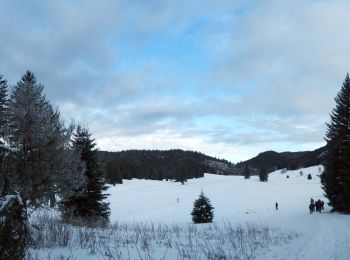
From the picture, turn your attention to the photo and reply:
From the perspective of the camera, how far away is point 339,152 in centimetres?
3594

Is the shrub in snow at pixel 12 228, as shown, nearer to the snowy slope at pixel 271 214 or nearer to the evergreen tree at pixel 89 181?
the snowy slope at pixel 271 214

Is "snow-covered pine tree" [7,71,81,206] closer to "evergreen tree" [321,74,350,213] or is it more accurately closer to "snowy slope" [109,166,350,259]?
"snowy slope" [109,166,350,259]

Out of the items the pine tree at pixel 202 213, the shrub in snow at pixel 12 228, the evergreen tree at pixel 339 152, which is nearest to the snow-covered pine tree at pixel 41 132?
the shrub in snow at pixel 12 228

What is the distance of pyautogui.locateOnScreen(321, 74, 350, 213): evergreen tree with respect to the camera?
114 feet

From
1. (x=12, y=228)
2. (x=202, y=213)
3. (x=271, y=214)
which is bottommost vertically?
(x=271, y=214)

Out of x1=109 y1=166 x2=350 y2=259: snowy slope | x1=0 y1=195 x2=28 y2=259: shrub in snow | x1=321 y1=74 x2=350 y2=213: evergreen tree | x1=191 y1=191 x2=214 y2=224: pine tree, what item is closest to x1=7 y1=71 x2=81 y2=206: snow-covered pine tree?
x1=109 y1=166 x2=350 y2=259: snowy slope

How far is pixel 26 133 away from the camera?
19.6 meters

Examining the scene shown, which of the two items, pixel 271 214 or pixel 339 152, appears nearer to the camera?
pixel 339 152

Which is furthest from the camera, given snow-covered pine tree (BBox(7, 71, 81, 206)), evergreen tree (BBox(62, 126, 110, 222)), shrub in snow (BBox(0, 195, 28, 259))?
evergreen tree (BBox(62, 126, 110, 222))

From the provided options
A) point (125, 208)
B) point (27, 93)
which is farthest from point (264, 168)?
point (27, 93)

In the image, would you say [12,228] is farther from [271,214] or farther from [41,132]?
[271,214]

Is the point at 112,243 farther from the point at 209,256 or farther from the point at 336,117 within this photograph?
the point at 336,117

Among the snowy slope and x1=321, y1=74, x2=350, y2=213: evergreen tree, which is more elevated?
x1=321, y1=74, x2=350, y2=213: evergreen tree

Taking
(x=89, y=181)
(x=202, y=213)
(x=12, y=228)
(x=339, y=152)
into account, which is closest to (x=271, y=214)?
(x=202, y=213)
